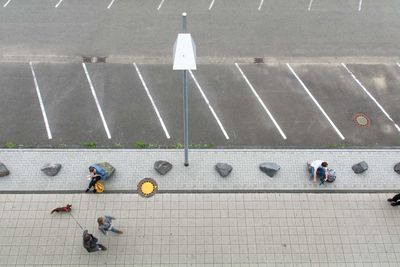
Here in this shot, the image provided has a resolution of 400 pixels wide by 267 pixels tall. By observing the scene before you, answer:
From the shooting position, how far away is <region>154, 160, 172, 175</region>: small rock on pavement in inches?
520

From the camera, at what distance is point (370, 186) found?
1317 centimetres

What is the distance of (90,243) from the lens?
10.8 metres

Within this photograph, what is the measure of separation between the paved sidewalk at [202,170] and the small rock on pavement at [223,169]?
0.52ft

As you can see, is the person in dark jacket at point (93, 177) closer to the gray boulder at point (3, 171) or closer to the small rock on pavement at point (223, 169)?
the gray boulder at point (3, 171)

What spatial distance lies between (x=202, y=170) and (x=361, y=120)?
272 inches

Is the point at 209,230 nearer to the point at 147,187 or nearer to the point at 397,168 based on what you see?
→ the point at 147,187

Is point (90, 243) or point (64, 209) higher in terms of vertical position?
point (64, 209)

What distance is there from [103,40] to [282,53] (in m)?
8.56

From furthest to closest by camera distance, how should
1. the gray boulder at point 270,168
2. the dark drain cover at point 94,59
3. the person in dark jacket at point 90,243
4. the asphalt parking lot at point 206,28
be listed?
the asphalt parking lot at point 206,28, the dark drain cover at point 94,59, the gray boulder at point 270,168, the person in dark jacket at point 90,243

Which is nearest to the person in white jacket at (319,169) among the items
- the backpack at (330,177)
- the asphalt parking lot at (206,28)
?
the backpack at (330,177)

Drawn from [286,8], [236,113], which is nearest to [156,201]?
[236,113]

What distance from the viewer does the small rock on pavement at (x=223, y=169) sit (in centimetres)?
1320

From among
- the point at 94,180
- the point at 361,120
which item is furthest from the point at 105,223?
the point at 361,120

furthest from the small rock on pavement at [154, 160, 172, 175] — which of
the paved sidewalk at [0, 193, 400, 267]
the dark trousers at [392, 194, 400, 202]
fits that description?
the dark trousers at [392, 194, 400, 202]
